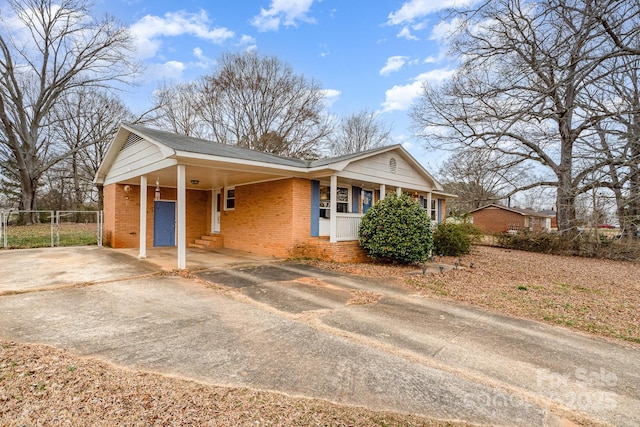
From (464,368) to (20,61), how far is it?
28744mm

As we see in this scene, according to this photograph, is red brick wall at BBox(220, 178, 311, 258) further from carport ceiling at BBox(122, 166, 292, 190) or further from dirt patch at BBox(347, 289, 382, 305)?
dirt patch at BBox(347, 289, 382, 305)

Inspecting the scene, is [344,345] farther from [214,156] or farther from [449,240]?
[449,240]

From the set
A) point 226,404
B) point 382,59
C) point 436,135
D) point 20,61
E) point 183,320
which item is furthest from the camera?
point 20,61

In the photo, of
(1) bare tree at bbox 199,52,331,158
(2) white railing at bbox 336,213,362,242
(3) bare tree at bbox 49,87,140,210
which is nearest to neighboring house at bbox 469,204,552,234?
(1) bare tree at bbox 199,52,331,158

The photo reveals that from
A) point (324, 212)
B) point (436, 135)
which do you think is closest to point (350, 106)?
point (436, 135)

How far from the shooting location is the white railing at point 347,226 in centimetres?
1066

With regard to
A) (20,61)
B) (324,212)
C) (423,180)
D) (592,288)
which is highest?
(20,61)

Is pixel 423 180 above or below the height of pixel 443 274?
above

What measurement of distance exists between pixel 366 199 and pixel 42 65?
2339 centimetres

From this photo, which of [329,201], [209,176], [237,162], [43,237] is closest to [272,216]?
[329,201]

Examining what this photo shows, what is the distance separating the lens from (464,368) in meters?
3.30

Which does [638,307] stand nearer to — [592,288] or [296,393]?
[592,288]

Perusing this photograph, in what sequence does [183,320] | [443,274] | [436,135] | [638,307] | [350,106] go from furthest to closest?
[350,106] → [436,135] → [443,274] → [638,307] → [183,320]

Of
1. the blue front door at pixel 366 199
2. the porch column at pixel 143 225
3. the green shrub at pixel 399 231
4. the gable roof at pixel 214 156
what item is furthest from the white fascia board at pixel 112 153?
the blue front door at pixel 366 199
